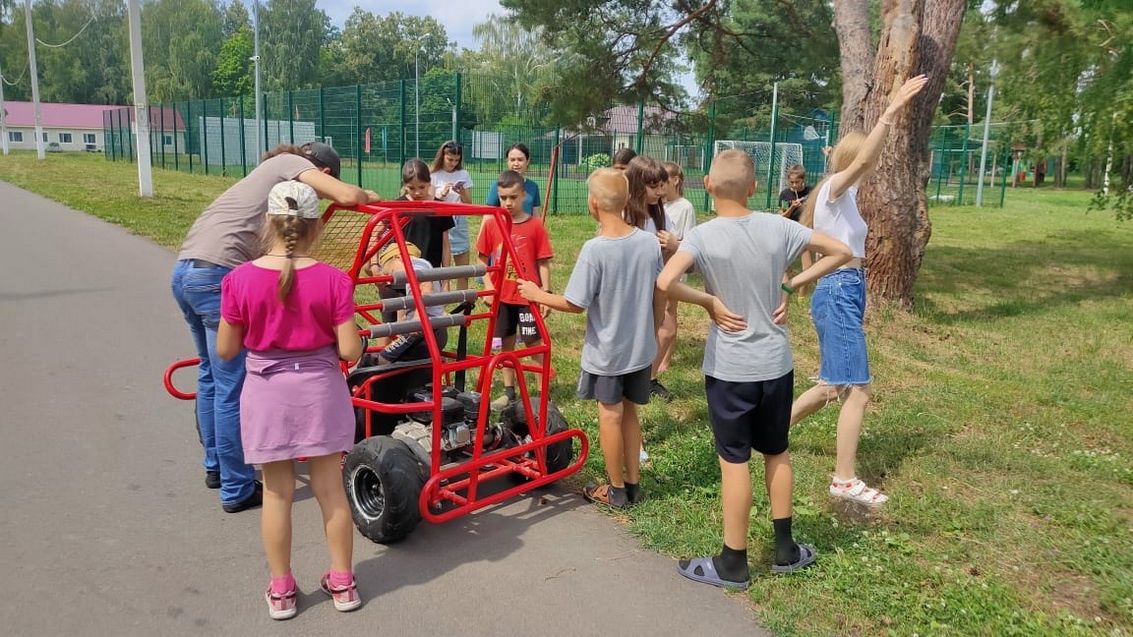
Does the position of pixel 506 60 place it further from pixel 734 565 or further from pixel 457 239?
pixel 734 565

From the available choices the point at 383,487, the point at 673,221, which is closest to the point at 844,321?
the point at 673,221

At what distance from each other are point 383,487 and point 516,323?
1.92 meters

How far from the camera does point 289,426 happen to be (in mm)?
3010

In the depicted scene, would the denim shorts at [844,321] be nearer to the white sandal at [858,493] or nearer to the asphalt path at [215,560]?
the white sandal at [858,493]

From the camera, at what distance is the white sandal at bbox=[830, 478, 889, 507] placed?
13.5ft

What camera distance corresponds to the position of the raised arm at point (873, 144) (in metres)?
3.77

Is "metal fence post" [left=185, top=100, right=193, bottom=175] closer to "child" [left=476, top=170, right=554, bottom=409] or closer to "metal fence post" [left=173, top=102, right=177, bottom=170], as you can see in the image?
"metal fence post" [left=173, top=102, right=177, bottom=170]

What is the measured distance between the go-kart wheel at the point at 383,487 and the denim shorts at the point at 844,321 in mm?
2036

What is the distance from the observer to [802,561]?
3504 millimetres

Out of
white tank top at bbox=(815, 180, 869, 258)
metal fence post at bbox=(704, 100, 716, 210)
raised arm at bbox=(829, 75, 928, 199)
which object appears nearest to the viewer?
raised arm at bbox=(829, 75, 928, 199)

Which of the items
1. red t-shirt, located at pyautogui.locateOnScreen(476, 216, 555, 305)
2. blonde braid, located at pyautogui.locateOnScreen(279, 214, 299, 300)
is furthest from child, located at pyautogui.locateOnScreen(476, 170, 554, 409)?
blonde braid, located at pyautogui.locateOnScreen(279, 214, 299, 300)

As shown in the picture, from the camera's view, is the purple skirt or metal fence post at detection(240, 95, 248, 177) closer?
the purple skirt

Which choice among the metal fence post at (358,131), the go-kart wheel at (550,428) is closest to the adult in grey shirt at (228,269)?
the go-kart wheel at (550,428)

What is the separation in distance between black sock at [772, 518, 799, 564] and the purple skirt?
178 centimetres
